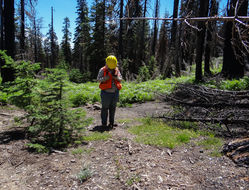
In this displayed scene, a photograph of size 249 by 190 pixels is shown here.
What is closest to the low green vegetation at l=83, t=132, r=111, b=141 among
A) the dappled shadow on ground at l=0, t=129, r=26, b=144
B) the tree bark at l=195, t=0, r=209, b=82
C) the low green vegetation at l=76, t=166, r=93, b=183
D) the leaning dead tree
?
the low green vegetation at l=76, t=166, r=93, b=183

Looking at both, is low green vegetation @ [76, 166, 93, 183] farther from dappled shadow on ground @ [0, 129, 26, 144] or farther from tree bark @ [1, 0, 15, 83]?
tree bark @ [1, 0, 15, 83]

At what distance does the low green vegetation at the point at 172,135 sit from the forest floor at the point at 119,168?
0.55 feet

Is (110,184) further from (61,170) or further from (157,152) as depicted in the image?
(157,152)

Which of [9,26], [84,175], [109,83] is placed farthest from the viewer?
[9,26]

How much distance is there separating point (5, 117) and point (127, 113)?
13.7ft

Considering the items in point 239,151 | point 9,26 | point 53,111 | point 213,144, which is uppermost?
point 9,26

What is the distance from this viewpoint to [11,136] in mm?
4402

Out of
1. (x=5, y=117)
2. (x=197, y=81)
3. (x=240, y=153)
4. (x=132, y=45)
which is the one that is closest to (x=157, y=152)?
(x=240, y=153)

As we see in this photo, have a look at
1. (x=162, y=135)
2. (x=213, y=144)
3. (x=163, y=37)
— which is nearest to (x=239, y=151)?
(x=213, y=144)

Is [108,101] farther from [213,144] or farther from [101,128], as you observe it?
[213,144]

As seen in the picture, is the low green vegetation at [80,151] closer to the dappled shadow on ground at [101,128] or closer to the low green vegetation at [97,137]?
the low green vegetation at [97,137]

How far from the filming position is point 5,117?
19.7 feet

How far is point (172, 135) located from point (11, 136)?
150 inches

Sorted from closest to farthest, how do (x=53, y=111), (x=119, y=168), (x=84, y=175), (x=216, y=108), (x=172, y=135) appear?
1. (x=84, y=175)
2. (x=119, y=168)
3. (x=53, y=111)
4. (x=172, y=135)
5. (x=216, y=108)
